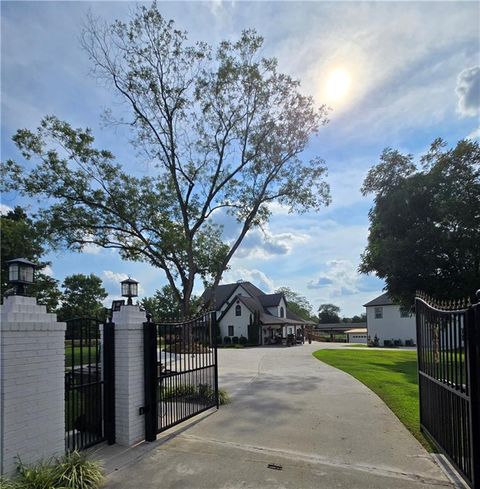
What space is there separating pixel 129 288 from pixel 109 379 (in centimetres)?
142

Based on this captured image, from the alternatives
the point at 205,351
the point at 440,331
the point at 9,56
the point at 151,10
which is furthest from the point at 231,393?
the point at 151,10

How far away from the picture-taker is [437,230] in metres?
20.9

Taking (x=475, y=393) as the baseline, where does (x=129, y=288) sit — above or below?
above

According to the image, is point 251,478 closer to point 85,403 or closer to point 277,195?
point 85,403

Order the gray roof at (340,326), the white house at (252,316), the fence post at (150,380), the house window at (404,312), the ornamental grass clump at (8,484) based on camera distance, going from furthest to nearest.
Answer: the gray roof at (340,326)
the white house at (252,316)
the house window at (404,312)
the fence post at (150,380)
the ornamental grass clump at (8,484)

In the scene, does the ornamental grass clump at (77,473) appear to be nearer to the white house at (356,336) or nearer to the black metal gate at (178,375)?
the black metal gate at (178,375)

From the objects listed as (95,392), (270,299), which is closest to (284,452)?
(95,392)

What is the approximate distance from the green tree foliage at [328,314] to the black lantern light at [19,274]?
85.8 metres

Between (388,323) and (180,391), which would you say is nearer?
(180,391)

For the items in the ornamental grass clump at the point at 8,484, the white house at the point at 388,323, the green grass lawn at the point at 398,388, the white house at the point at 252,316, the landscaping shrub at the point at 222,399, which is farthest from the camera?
the white house at the point at 252,316

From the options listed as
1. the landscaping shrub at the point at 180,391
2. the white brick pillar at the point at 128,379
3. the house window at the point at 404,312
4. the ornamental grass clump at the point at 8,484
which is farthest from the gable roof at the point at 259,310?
the ornamental grass clump at the point at 8,484

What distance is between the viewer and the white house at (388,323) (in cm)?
3870

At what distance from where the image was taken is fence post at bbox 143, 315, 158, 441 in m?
5.98

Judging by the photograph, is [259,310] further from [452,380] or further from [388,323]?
[452,380]
